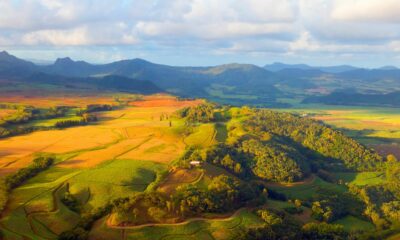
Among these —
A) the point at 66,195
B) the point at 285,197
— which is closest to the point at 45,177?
the point at 66,195

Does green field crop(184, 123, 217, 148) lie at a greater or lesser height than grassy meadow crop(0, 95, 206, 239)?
greater

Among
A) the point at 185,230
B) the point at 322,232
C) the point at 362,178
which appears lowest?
the point at 362,178

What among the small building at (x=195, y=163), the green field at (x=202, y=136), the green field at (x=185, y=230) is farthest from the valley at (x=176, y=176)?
the small building at (x=195, y=163)

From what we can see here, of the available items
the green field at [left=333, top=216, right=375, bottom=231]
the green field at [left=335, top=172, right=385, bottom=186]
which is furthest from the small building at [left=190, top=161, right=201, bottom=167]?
the green field at [left=335, top=172, right=385, bottom=186]

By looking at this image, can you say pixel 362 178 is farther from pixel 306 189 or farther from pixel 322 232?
pixel 322 232

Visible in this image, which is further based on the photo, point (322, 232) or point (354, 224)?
point (354, 224)

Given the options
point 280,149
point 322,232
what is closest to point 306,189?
point 280,149

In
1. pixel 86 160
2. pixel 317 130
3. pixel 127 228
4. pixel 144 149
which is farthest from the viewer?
pixel 317 130

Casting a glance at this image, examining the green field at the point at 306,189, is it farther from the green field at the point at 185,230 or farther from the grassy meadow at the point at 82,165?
the green field at the point at 185,230

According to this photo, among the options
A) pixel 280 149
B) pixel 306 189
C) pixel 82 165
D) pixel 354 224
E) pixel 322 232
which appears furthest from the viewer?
pixel 280 149

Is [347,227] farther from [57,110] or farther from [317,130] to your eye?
[57,110]

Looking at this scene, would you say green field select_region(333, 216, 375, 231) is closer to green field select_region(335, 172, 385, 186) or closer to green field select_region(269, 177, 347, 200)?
green field select_region(269, 177, 347, 200)
